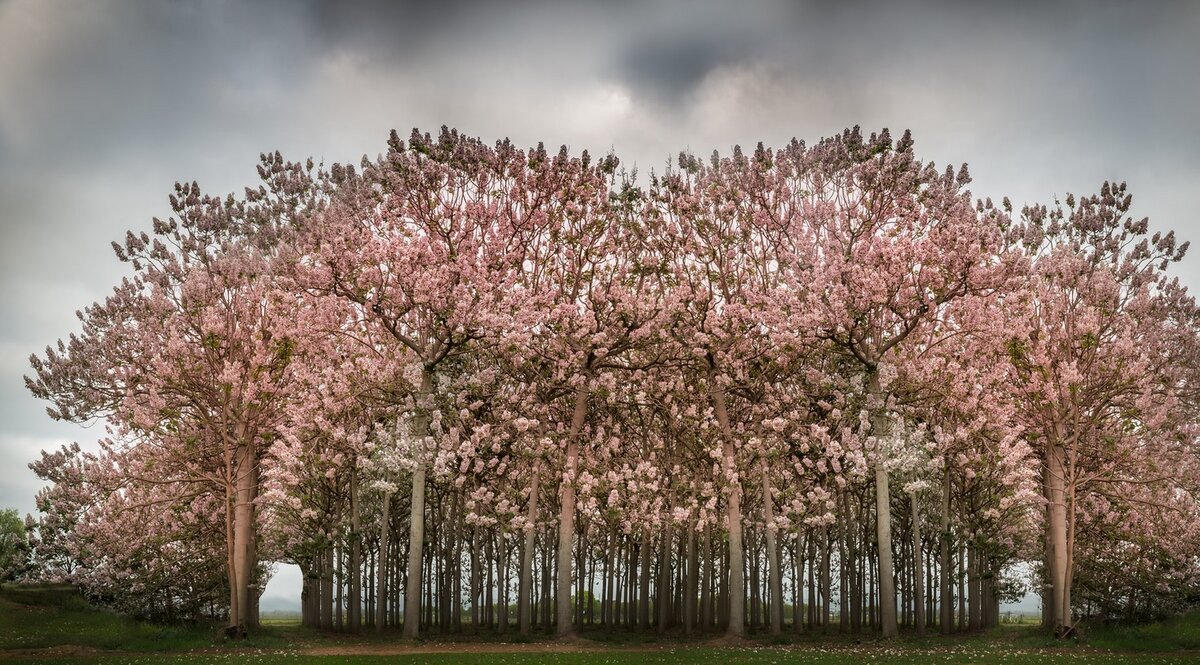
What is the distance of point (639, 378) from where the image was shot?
32.7 m

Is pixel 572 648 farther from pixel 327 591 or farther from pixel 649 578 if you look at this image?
pixel 327 591

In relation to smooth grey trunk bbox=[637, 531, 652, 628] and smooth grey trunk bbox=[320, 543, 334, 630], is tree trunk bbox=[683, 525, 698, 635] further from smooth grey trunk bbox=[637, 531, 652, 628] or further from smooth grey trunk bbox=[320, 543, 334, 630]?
smooth grey trunk bbox=[320, 543, 334, 630]

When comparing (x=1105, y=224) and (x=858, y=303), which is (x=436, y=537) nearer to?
(x=858, y=303)

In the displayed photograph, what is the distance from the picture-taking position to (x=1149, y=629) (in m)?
29.2

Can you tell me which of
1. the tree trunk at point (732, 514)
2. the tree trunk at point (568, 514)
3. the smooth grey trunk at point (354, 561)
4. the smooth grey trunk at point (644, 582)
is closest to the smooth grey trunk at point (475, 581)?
the tree trunk at point (568, 514)

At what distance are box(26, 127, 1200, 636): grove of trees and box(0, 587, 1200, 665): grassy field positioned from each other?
4.51 feet

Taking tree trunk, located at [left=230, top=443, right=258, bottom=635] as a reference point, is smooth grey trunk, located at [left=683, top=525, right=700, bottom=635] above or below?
below

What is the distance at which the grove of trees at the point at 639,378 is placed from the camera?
29516 mm

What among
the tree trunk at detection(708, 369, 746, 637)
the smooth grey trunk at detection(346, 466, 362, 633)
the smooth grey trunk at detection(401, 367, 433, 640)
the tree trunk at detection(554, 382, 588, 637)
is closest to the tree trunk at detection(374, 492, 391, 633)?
the smooth grey trunk at detection(346, 466, 362, 633)

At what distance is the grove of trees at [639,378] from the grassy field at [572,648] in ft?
4.51

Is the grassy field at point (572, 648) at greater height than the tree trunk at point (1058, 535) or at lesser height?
lesser

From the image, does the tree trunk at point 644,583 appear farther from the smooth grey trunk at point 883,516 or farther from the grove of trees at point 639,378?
the smooth grey trunk at point 883,516

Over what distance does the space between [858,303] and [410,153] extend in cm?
1654

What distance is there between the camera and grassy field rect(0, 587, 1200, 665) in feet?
76.7
